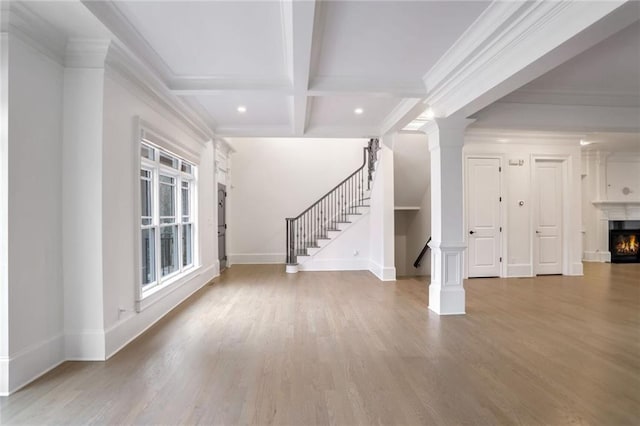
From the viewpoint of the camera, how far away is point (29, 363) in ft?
7.86

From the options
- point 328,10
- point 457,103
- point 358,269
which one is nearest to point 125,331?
point 328,10

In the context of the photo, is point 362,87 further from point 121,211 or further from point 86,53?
point 121,211

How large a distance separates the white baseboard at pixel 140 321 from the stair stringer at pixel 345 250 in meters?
2.90

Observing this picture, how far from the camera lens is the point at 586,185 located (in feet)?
27.7

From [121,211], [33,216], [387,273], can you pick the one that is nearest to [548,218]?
[387,273]

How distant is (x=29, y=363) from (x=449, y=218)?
4.56 metres

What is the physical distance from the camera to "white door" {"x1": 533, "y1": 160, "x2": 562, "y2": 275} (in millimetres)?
6445

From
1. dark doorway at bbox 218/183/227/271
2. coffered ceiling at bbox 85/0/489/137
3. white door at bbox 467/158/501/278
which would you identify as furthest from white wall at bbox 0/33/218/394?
white door at bbox 467/158/501/278

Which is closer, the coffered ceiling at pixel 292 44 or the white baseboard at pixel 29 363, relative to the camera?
the white baseboard at pixel 29 363

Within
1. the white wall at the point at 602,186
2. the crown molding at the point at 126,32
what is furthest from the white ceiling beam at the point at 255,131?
the white wall at the point at 602,186

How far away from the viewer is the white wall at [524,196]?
20.6 feet

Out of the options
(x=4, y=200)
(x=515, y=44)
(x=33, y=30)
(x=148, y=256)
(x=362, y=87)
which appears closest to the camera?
(x=4, y=200)

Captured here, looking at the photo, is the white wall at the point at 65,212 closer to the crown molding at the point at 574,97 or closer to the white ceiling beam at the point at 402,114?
the white ceiling beam at the point at 402,114

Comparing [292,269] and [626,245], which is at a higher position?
[626,245]
